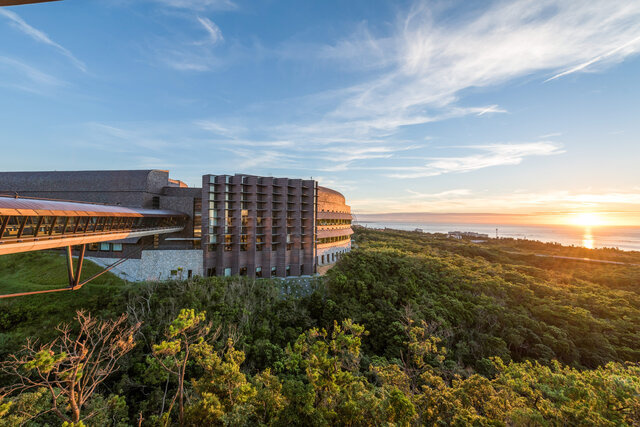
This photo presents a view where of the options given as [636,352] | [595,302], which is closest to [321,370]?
[636,352]

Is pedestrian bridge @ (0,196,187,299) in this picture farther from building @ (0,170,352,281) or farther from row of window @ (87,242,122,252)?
building @ (0,170,352,281)

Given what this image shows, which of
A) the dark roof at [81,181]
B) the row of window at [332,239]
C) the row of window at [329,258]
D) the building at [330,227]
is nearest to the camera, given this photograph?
the dark roof at [81,181]

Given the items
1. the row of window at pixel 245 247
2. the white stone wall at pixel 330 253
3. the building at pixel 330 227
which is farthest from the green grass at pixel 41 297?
the building at pixel 330 227

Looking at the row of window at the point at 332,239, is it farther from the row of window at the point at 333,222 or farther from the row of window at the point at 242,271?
the row of window at the point at 242,271

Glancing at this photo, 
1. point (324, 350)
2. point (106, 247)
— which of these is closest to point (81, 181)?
point (106, 247)

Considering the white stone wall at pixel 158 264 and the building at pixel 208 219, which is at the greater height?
the building at pixel 208 219

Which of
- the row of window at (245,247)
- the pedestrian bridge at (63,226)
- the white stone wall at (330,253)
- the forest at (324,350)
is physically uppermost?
the pedestrian bridge at (63,226)

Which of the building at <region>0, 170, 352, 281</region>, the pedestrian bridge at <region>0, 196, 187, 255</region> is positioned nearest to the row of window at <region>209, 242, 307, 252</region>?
the building at <region>0, 170, 352, 281</region>
